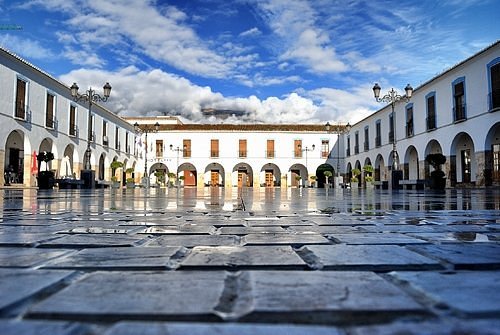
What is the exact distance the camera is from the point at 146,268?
4.26ft

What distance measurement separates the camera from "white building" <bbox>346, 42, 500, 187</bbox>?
16656mm

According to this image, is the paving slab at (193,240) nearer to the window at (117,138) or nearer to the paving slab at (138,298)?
the paving slab at (138,298)

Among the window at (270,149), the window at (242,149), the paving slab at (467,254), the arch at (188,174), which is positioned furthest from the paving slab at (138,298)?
the arch at (188,174)

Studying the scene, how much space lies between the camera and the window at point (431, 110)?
69.7 ft

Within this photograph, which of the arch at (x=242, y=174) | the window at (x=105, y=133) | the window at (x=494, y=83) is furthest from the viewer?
the arch at (x=242, y=174)

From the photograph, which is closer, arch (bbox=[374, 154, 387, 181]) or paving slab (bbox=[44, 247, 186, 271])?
paving slab (bbox=[44, 247, 186, 271])

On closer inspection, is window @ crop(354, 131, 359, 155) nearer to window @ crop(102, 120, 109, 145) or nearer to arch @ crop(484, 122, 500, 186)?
arch @ crop(484, 122, 500, 186)

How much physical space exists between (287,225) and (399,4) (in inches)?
539

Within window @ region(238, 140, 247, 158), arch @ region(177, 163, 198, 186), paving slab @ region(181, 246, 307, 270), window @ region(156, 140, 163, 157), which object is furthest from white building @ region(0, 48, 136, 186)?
paving slab @ region(181, 246, 307, 270)

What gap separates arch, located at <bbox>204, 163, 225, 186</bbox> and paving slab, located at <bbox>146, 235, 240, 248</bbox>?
37496 mm

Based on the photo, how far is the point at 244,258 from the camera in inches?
58.5

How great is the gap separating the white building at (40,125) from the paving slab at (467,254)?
18.8m

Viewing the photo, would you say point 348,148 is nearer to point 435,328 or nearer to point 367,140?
point 367,140

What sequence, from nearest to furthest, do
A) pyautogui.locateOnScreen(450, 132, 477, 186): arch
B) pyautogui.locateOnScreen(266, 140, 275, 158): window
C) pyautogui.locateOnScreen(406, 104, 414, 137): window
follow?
pyautogui.locateOnScreen(450, 132, 477, 186): arch → pyautogui.locateOnScreen(406, 104, 414, 137): window → pyautogui.locateOnScreen(266, 140, 275, 158): window
